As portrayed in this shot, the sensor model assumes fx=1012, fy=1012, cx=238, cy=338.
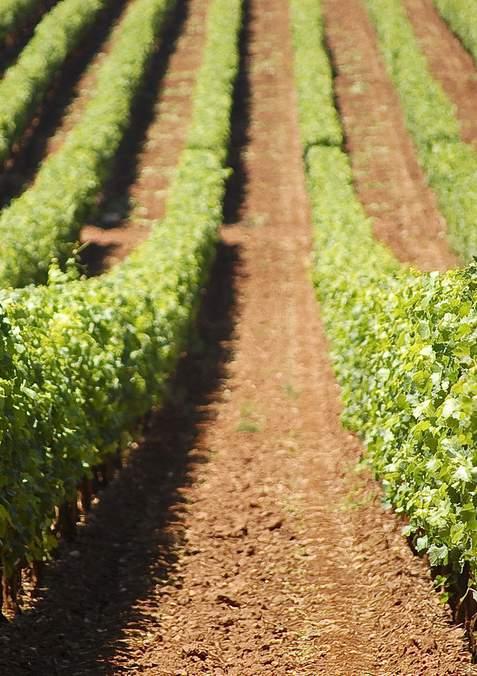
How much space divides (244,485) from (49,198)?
44.2ft

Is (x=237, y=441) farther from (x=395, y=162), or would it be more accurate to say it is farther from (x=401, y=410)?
(x=395, y=162)

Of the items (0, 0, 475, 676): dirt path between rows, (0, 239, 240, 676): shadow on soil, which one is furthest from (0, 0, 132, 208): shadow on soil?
(0, 239, 240, 676): shadow on soil

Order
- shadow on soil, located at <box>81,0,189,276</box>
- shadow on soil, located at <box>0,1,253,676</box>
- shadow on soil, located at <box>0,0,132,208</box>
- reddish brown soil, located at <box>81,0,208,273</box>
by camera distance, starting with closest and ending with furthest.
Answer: shadow on soil, located at <box>0,1,253,676</box> → shadow on soil, located at <box>81,0,189,276</box> → reddish brown soil, located at <box>81,0,208,273</box> → shadow on soil, located at <box>0,0,132,208</box>

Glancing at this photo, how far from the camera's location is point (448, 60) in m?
42.7

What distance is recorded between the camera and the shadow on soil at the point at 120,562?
7902 mm

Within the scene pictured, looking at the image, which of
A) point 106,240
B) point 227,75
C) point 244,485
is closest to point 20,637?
point 244,485

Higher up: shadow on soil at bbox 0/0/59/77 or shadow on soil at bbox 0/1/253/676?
shadow on soil at bbox 0/1/253/676

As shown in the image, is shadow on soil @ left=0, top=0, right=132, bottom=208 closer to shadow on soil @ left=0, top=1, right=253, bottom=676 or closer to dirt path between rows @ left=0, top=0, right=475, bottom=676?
dirt path between rows @ left=0, top=0, right=475, bottom=676

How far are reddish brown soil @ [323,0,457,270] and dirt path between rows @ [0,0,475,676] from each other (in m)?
9.16

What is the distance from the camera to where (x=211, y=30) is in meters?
47.0

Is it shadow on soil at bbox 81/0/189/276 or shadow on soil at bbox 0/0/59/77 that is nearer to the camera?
shadow on soil at bbox 81/0/189/276

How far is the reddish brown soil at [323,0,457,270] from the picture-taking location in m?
27.8

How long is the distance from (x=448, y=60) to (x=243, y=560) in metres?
36.5

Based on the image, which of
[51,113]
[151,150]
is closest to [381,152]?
[151,150]
